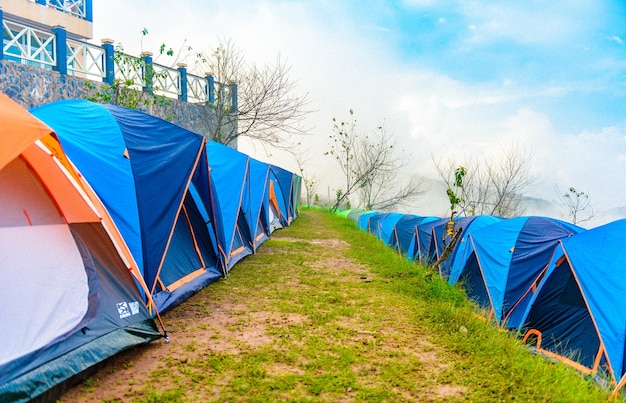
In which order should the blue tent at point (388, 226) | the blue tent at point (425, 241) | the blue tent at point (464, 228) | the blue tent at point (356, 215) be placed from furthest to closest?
the blue tent at point (356, 215), the blue tent at point (388, 226), the blue tent at point (425, 241), the blue tent at point (464, 228)

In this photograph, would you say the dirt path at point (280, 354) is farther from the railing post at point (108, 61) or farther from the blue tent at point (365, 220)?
the blue tent at point (365, 220)

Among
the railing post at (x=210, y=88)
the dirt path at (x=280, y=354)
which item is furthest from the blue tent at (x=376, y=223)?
the dirt path at (x=280, y=354)

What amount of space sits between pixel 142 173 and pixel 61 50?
28.8 feet

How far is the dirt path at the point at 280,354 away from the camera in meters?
2.80

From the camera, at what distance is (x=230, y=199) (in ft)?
23.1

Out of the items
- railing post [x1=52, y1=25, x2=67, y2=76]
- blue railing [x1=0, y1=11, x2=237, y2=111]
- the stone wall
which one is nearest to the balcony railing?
blue railing [x1=0, y1=11, x2=237, y2=111]

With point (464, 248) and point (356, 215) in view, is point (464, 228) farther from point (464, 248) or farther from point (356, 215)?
point (356, 215)

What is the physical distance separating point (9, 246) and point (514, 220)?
617cm

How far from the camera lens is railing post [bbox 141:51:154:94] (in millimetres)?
12291

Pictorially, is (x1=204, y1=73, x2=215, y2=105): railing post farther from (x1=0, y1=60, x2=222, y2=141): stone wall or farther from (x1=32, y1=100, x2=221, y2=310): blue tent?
(x1=32, y1=100, x2=221, y2=310): blue tent

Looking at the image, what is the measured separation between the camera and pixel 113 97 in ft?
36.8

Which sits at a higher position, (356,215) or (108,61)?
(108,61)

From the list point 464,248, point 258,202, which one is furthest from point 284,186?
point 464,248

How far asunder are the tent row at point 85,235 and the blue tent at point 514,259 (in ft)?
13.4
